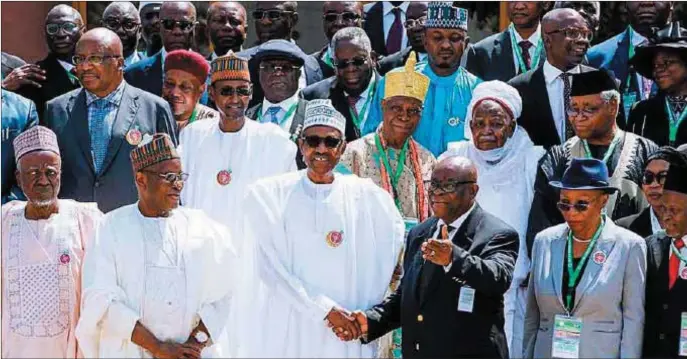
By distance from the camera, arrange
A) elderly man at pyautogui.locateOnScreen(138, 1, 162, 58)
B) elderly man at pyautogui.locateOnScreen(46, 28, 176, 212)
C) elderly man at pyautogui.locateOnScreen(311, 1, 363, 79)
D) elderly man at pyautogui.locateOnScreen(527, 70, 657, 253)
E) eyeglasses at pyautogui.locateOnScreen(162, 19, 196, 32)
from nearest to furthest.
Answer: elderly man at pyautogui.locateOnScreen(527, 70, 657, 253) → elderly man at pyautogui.locateOnScreen(46, 28, 176, 212) → eyeglasses at pyautogui.locateOnScreen(162, 19, 196, 32) → elderly man at pyautogui.locateOnScreen(311, 1, 363, 79) → elderly man at pyautogui.locateOnScreen(138, 1, 162, 58)

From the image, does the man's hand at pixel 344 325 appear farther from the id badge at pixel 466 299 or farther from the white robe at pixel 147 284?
the id badge at pixel 466 299

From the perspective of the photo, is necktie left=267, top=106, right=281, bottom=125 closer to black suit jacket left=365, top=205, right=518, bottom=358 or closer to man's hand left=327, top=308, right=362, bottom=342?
man's hand left=327, top=308, right=362, bottom=342

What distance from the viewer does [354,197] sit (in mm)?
8492

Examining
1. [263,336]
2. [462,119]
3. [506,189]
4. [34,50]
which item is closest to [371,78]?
[462,119]

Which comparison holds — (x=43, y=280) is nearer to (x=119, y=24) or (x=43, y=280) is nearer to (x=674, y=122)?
(x=119, y=24)

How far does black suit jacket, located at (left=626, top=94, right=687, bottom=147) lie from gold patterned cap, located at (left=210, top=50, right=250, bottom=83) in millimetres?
2588

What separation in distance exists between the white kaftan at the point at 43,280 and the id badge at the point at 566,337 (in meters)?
2.65

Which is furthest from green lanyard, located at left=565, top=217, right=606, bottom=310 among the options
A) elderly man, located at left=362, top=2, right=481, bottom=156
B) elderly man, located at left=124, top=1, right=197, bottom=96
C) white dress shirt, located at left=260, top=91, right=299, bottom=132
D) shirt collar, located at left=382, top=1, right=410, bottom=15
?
shirt collar, located at left=382, top=1, right=410, bottom=15

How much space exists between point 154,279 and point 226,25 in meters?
3.45

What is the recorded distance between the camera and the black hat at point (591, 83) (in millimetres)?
8773

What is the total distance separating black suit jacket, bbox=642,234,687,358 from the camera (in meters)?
7.59

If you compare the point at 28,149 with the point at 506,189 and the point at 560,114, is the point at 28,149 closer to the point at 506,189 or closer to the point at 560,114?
the point at 506,189

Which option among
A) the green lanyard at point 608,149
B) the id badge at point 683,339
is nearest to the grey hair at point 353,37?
the green lanyard at point 608,149

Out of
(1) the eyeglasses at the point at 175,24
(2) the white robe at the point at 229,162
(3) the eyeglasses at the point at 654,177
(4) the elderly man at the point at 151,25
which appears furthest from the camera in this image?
(4) the elderly man at the point at 151,25
